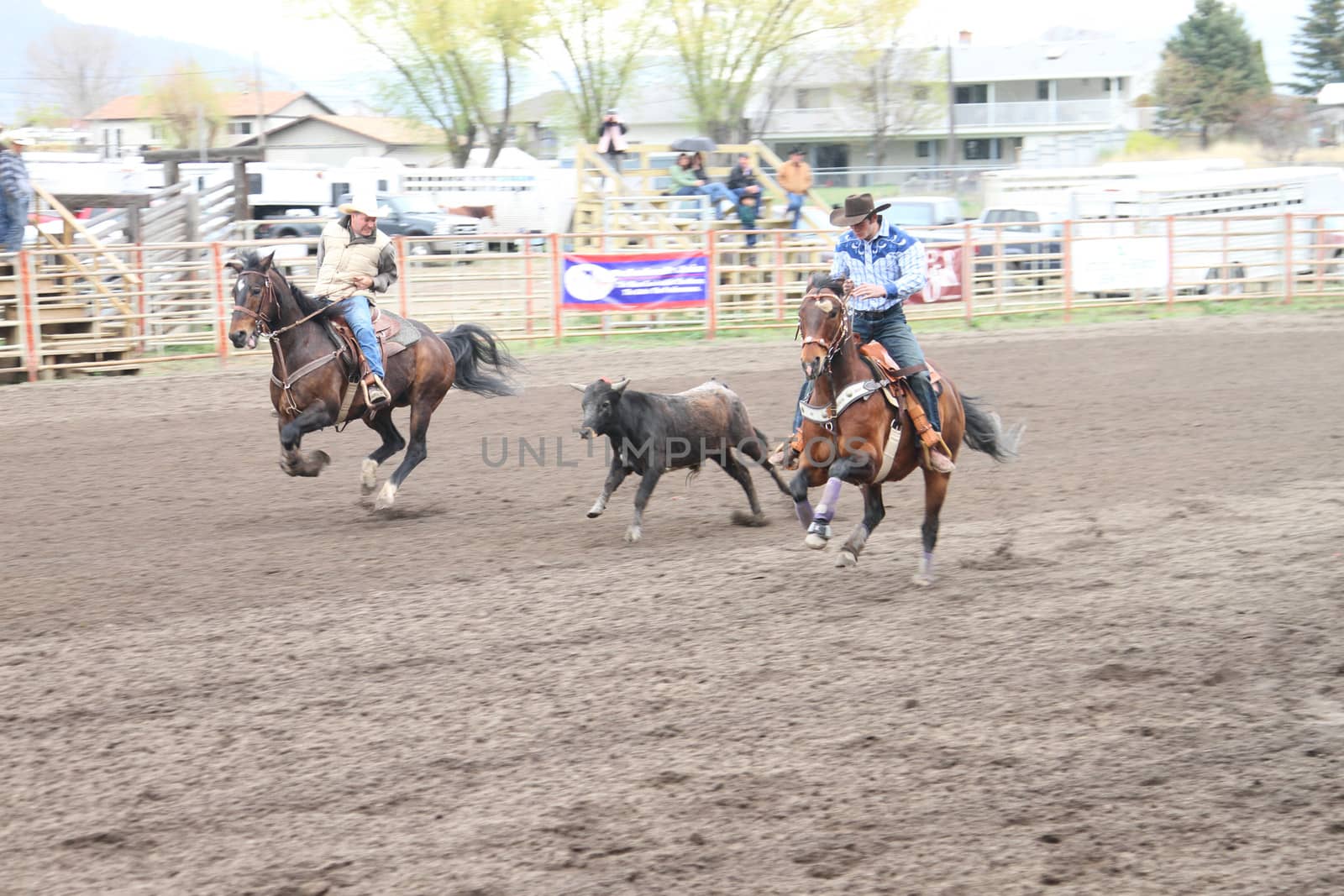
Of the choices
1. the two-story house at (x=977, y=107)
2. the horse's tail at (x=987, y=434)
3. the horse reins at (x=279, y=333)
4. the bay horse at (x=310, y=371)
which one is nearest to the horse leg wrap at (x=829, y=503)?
the horse's tail at (x=987, y=434)

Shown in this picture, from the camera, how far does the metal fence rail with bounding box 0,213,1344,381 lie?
1553 cm

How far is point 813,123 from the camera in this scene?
202ft

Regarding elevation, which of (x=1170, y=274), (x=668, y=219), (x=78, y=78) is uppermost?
(x=78, y=78)

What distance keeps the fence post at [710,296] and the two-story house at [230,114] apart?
2594 inches

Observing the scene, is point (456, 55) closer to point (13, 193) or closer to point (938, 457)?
point (13, 193)

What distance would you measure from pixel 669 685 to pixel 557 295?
43.2ft

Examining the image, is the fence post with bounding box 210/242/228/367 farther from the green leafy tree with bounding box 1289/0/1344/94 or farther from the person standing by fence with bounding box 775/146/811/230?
the green leafy tree with bounding box 1289/0/1344/94

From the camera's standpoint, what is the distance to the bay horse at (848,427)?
20.6ft

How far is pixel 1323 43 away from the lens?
68.3m

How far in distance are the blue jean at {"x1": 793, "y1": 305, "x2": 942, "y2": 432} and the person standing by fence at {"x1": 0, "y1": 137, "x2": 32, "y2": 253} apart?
10215 millimetres

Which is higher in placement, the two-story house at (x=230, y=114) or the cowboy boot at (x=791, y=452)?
the two-story house at (x=230, y=114)

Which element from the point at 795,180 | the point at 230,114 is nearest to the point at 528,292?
the point at 795,180

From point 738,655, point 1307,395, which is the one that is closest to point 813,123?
point 1307,395

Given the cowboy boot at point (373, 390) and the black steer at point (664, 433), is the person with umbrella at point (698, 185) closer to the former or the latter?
the cowboy boot at point (373, 390)
